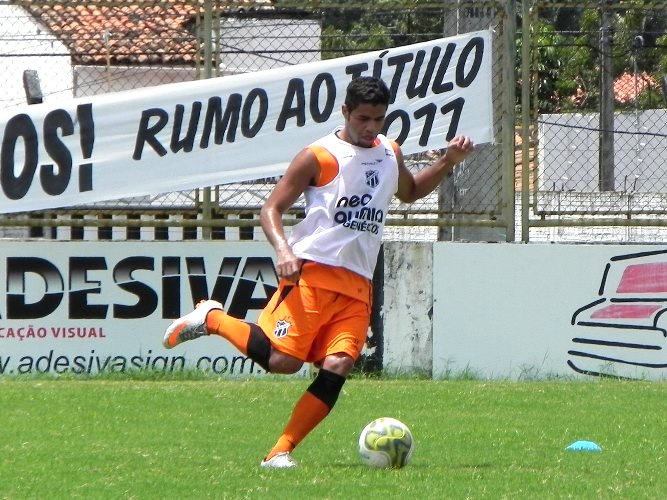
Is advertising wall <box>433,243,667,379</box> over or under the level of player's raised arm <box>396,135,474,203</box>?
under

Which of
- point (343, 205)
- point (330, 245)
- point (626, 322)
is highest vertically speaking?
point (343, 205)

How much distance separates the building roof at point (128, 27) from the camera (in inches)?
384

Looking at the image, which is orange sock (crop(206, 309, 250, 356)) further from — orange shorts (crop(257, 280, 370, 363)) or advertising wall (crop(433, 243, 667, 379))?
advertising wall (crop(433, 243, 667, 379))

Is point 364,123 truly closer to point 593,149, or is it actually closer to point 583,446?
point 583,446

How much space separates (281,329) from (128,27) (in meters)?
7.62

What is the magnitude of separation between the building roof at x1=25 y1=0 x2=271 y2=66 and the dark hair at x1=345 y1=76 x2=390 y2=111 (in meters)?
3.56

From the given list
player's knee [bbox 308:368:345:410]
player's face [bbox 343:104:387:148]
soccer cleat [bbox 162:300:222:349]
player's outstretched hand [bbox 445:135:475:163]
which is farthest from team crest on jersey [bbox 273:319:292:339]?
player's outstretched hand [bbox 445:135:475:163]

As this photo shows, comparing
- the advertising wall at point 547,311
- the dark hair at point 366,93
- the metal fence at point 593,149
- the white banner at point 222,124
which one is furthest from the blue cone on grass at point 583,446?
the white banner at point 222,124

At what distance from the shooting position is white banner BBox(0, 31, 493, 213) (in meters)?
9.64

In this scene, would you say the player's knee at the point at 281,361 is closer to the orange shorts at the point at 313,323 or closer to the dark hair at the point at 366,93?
the orange shorts at the point at 313,323

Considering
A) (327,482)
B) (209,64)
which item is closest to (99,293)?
(209,64)

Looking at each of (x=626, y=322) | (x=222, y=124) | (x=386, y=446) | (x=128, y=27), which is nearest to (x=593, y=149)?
(x=626, y=322)

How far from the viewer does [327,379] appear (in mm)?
5941

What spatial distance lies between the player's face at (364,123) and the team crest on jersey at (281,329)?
0.93m
